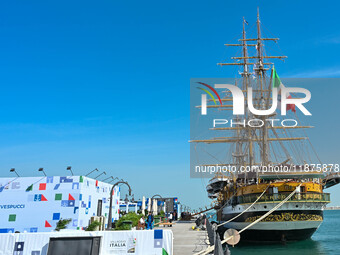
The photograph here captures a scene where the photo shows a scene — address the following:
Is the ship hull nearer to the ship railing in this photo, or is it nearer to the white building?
the ship railing

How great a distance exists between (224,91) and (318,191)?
95.6 feet

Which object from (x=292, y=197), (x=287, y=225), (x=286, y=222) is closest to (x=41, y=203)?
(x=286, y=222)

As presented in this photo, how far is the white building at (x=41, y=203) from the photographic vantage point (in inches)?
772

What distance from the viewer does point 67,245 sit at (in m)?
7.95

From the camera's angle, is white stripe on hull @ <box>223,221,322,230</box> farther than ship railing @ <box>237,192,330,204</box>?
No

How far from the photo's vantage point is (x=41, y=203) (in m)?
19.9

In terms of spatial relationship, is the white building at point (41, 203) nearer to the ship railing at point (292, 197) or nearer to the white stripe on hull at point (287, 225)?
the ship railing at point (292, 197)

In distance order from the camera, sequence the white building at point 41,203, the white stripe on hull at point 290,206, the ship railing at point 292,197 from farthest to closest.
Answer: the ship railing at point 292,197, the white stripe on hull at point 290,206, the white building at point 41,203

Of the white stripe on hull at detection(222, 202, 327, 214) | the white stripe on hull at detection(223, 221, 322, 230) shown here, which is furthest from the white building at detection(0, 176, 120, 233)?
the white stripe on hull at detection(223, 221, 322, 230)

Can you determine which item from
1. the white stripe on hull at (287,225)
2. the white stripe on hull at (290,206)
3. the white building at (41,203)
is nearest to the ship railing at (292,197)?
the white stripe on hull at (290,206)

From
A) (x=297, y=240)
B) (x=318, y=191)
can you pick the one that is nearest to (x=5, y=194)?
(x=297, y=240)

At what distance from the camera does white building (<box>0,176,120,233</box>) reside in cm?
1961

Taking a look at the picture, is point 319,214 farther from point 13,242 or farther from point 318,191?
point 13,242

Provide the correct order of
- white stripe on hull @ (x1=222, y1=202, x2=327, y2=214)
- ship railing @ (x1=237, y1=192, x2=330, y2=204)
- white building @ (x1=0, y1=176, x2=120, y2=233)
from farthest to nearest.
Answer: ship railing @ (x1=237, y1=192, x2=330, y2=204) < white stripe on hull @ (x1=222, y1=202, x2=327, y2=214) < white building @ (x1=0, y1=176, x2=120, y2=233)
